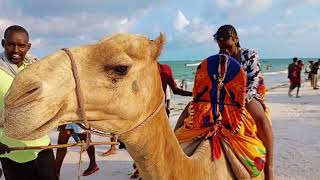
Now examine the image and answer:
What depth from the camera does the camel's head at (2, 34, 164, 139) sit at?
180 centimetres

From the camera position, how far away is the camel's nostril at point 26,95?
177cm

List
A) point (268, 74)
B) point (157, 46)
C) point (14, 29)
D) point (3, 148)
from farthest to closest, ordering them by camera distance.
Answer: point (268, 74), point (14, 29), point (3, 148), point (157, 46)

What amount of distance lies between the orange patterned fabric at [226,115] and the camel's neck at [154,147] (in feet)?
2.69

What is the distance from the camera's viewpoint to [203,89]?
141 inches

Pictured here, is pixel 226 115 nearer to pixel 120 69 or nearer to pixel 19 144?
pixel 120 69

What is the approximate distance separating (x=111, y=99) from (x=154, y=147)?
41cm

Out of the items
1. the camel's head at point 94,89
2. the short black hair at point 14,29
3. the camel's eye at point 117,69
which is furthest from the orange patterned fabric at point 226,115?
the short black hair at point 14,29

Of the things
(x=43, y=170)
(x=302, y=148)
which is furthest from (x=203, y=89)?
(x=302, y=148)

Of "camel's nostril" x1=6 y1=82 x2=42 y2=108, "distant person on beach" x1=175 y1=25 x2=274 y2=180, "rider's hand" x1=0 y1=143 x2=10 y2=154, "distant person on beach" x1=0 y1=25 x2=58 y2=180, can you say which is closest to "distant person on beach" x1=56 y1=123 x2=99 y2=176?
"distant person on beach" x1=0 y1=25 x2=58 y2=180

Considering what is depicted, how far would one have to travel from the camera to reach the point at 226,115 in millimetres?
3455

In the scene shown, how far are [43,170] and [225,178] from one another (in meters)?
1.61

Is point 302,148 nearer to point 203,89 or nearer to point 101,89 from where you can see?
point 203,89

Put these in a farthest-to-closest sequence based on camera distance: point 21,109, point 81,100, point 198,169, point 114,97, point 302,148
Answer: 1. point 302,148
2. point 198,169
3. point 114,97
4. point 81,100
5. point 21,109

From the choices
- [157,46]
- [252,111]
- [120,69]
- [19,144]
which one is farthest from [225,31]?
[19,144]
